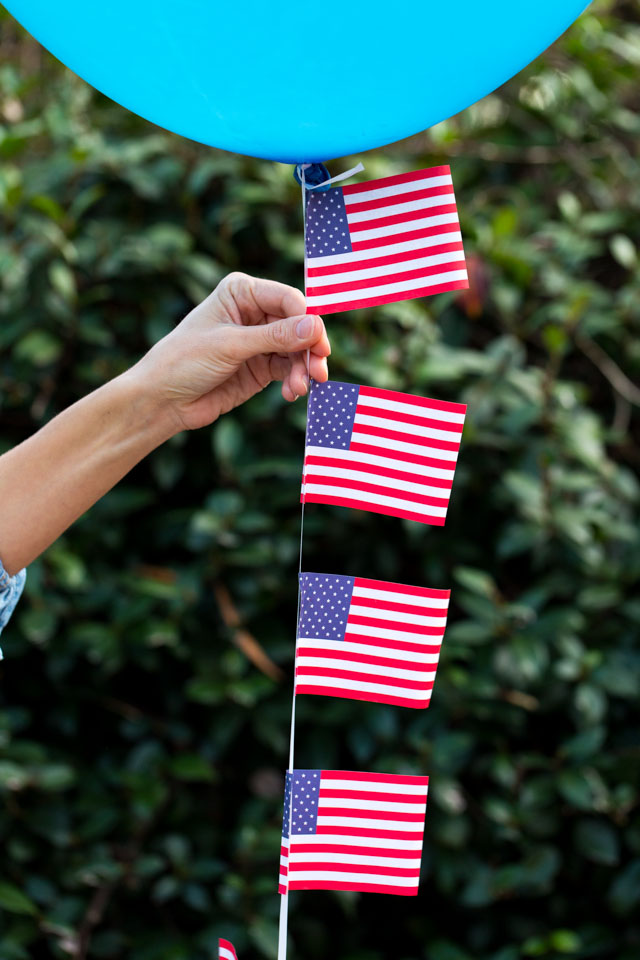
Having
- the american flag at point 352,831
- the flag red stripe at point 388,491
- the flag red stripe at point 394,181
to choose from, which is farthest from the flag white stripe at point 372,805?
the flag red stripe at point 394,181

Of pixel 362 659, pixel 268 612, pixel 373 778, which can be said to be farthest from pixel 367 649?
pixel 268 612

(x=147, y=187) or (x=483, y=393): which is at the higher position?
(x=147, y=187)

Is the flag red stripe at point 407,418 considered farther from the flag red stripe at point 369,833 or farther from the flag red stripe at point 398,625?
the flag red stripe at point 369,833

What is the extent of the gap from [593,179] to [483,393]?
68 centimetres

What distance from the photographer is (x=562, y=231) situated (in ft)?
6.58

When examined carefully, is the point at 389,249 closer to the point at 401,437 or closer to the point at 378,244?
the point at 378,244

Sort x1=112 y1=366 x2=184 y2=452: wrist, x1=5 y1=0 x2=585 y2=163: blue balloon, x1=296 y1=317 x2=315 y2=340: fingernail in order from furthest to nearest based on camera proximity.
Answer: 1. x1=112 y1=366 x2=184 y2=452: wrist
2. x1=296 y1=317 x2=315 y2=340: fingernail
3. x1=5 y1=0 x2=585 y2=163: blue balloon

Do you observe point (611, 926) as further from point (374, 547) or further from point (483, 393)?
point (483, 393)

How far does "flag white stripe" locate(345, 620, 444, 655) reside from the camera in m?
0.97

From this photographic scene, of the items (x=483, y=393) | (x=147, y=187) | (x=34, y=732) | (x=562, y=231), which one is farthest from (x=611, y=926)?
(x=147, y=187)

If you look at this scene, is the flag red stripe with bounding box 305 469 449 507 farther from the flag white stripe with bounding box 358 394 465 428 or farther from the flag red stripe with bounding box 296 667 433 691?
the flag red stripe with bounding box 296 667 433 691

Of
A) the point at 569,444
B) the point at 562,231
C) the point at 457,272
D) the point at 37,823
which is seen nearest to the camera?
the point at 457,272

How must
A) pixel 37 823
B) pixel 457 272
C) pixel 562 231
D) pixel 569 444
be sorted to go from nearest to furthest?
pixel 457 272, pixel 37 823, pixel 569 444, pixel 562 231

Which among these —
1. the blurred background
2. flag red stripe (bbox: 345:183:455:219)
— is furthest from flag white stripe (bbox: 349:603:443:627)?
the blurred background
